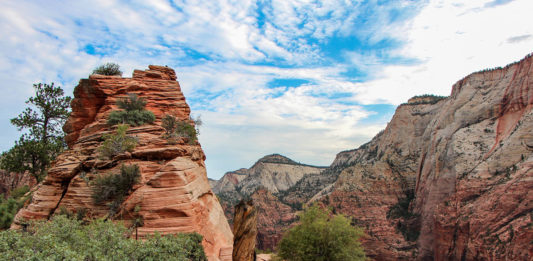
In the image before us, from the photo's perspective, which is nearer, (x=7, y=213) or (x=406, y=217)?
(x=7, y=213)

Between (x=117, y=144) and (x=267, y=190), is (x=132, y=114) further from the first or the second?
(x=267, y=190)

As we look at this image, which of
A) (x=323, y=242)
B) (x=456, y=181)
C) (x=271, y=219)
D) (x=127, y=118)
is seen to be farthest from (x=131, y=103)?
(x=271, y=219)

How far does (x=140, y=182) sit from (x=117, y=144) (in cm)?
323

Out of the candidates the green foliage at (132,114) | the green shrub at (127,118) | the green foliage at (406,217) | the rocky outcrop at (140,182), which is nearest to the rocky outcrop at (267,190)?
the green foliage at (406,217)

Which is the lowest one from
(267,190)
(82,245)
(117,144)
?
(82,245)

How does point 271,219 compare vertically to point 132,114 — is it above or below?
below

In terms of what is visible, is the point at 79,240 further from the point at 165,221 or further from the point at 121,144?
the point at 121,144

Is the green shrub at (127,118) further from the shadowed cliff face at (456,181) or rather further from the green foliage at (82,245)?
the shadowed cliff face at (456,181)

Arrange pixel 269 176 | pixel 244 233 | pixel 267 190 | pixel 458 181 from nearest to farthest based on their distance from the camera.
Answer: pixel 244 233, pixel 458 181, pixel 267 190, pixel 269 176

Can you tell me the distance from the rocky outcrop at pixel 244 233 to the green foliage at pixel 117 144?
7857 mm

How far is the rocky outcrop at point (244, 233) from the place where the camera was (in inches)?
625

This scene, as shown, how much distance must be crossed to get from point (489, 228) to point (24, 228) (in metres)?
44.3

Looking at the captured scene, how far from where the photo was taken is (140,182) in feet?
47.2

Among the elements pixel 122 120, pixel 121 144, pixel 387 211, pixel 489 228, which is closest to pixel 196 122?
pixel 122 120
